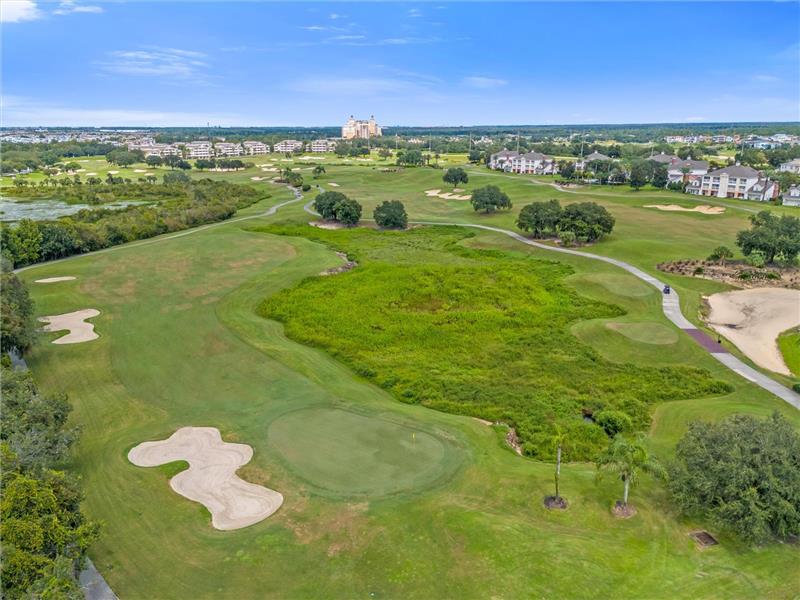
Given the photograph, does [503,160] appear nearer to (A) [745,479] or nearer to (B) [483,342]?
(B) [483,342]

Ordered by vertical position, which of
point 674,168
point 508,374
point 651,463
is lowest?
point 508,374

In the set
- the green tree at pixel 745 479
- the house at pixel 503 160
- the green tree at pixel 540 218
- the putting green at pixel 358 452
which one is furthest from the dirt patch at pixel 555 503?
the house at pixel 503 160

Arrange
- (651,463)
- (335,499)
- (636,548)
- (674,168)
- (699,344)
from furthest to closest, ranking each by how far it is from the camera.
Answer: (674,168), (699,344), (335,499), (651,463), (636,548)

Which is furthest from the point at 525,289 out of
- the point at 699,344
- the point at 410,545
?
the point at 410,545

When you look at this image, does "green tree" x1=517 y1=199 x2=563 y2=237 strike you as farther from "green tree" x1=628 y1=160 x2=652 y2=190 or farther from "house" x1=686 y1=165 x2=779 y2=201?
"house" x1=686 y1=165 x2=779 y2=201

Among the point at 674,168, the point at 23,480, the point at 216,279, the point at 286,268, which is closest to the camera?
the point at 23,480

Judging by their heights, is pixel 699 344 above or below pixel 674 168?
Result: below

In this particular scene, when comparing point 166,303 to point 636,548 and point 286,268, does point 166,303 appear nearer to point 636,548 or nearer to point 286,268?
point 286,268

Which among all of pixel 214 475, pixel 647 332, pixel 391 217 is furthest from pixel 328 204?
pixel 214 475
